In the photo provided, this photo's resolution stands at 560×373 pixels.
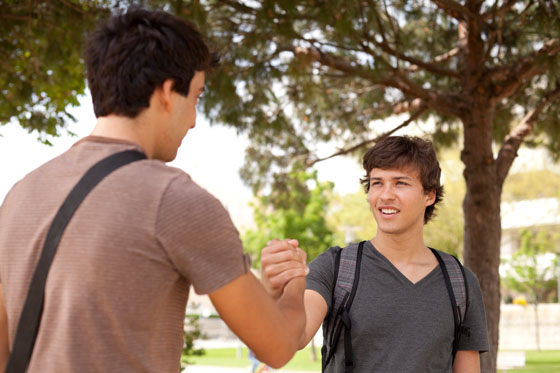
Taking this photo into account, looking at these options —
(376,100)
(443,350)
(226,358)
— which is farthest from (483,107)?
(226,358)

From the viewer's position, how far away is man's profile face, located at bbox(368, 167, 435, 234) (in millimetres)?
3096

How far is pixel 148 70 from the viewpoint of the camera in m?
1.65

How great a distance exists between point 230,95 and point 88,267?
6.39 m

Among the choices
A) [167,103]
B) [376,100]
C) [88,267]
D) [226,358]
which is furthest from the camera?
[226,358]

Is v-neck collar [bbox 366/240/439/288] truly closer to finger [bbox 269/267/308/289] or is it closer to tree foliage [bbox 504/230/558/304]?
finger [bbox 269/267/308/289]

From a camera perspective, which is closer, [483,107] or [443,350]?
[443,350]

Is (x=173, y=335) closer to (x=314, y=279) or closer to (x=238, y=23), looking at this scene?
(x=314, y=279)

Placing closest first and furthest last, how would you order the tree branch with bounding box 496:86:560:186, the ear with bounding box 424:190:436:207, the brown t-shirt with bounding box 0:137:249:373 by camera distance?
1. the brown t-shirt with bounding box 0:137:249:373
2. the ear with bounding box 424:190:436:207
3. the tree branch with bounding box 496:86:560:186

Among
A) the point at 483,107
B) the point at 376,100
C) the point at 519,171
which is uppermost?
the point at 519,171

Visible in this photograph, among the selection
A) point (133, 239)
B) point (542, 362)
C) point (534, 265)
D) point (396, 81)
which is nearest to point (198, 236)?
point (133, 239)

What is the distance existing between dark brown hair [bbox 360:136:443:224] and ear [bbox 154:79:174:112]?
1638 millimetres

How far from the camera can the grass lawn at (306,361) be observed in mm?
17484

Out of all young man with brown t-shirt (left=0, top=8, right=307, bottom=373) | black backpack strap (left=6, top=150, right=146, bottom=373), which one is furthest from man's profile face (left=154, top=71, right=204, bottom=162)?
black backpack strap (left=6, top=150, right=146, bottom=373)

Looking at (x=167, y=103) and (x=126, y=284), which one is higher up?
(x=167, y=103)
